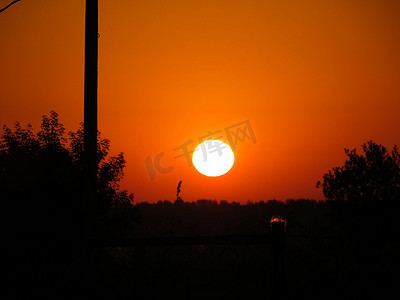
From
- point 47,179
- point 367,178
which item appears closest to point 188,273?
point 47,179

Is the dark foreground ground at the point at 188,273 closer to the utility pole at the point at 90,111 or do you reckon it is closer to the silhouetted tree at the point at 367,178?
the utility pole at the point at 90,111

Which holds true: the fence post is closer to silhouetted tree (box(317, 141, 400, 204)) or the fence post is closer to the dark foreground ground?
the dark foreground ground

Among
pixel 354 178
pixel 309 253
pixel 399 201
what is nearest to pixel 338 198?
pixel 354 178

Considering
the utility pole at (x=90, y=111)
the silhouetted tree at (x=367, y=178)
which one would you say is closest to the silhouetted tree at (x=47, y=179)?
the utility pole at (x=90, y=111)

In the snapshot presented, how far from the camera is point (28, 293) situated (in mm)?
6746

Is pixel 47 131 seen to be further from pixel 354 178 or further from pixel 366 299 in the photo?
pixel 354 178

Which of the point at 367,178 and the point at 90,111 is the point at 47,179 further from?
the point at 367,178

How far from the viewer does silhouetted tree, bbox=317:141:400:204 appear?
1869 centimetres

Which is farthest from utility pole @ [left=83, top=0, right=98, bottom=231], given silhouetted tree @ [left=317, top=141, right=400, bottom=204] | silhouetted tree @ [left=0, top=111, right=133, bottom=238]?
silhouetted tree @ [left=317, top=141, right=400, bottom=204]

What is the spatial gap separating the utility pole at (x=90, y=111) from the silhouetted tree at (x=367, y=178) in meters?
13.7

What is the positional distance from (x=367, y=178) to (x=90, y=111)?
14907 millimetres

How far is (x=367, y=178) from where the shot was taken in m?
19.3

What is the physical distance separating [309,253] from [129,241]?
4.52m

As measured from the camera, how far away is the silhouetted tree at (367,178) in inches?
736
